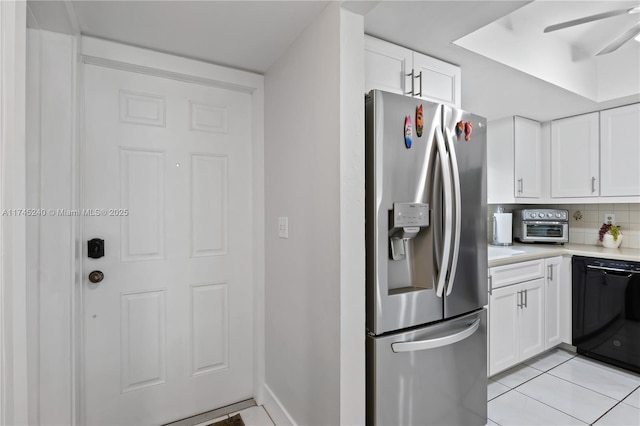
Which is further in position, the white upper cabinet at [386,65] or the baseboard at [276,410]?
the baseboard at [276,410]

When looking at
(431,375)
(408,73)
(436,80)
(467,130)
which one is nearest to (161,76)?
(408,73)

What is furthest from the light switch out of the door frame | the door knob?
the door knob

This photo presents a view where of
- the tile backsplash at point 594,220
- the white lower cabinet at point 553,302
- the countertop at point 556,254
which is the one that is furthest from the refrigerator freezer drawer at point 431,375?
the tile backsplash at point 594,220

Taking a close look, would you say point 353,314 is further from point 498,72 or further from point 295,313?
point 498,72

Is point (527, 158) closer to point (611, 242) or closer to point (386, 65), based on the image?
point (611, 242)

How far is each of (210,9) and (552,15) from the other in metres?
2.03

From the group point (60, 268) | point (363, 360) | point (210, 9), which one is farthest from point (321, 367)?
point (210, 9)

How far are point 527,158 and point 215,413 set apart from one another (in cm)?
334

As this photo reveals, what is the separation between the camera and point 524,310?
Result: 254 cm

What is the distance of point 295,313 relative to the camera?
5.80 feet

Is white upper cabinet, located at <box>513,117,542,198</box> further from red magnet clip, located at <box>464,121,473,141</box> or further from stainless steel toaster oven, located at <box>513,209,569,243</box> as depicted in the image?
red magnet clip, located at <box>464,121,473,141</box>

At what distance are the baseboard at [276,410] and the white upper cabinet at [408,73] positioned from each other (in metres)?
1.81

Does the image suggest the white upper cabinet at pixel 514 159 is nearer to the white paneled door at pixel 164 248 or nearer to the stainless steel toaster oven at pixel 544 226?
the stainless steel toaster oven at pixel 544 226

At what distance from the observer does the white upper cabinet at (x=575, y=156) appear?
288 centimetres
